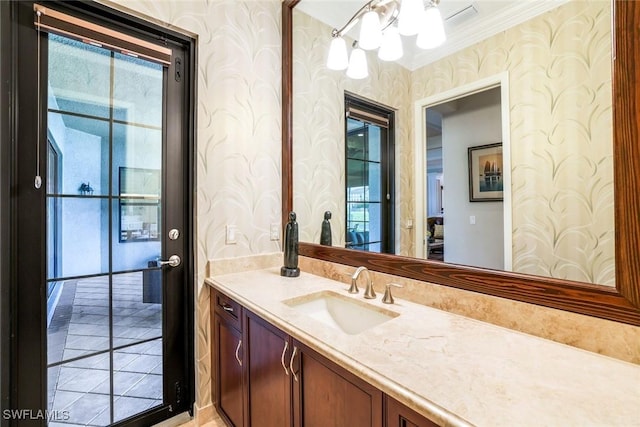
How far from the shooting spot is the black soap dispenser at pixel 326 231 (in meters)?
1.81

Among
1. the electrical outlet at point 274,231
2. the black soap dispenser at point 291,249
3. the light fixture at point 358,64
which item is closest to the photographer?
the light fixture at point 358,64

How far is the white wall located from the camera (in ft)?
3.45

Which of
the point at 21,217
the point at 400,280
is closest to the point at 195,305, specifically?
the point at 21,217

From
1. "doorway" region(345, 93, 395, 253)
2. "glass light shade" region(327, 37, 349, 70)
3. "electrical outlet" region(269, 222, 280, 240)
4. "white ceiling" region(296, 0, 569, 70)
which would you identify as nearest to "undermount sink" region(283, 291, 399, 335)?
"doorway" region(345, 93, 395, 253)

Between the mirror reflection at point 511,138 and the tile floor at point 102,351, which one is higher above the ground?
the mirror reflection at point 511,138

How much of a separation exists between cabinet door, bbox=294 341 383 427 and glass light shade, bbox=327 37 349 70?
1565mm

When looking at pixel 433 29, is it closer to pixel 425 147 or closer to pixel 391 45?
pixel 391 45

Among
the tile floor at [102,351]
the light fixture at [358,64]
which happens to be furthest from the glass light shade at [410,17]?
the tile floor at [102,351]

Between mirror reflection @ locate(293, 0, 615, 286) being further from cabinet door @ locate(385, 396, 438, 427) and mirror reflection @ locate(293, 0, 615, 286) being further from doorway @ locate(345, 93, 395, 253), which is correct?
cabinet door @ locate(385, 396, 438, 427)

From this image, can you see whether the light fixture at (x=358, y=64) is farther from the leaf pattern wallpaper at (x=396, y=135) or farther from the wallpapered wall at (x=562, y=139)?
the wallpapered wall at (x=562, y=139)

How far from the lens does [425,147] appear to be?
128cm

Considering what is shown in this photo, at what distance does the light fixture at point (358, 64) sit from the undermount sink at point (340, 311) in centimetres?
125

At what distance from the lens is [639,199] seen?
745 mm

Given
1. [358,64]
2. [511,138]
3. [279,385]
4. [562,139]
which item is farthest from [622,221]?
[358,64]
